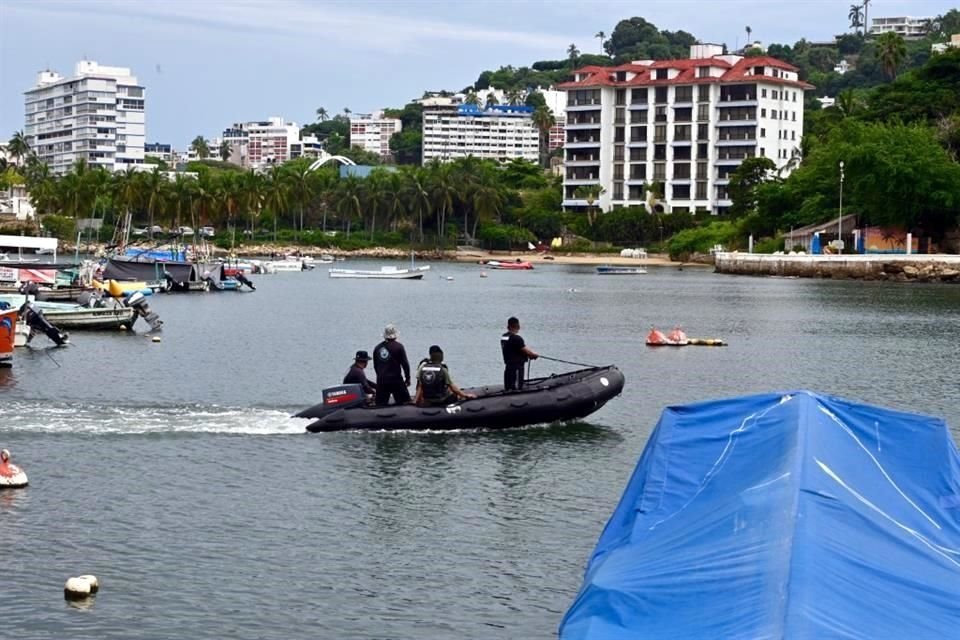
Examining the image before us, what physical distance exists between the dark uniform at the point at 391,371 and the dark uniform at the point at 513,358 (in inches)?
88.0

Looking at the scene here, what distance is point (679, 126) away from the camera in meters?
173

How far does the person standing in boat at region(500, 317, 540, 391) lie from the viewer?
100 feet

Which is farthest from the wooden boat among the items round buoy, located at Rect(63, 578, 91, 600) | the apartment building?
round buoy, located at Rect(63, 578, 91, 600)

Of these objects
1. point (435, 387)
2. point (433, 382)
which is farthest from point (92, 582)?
point (435, 387)

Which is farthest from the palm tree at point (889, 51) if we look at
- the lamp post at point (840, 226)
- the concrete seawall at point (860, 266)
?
the concrete seawall at point (860, 266)

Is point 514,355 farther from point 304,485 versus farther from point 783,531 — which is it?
point 783,531

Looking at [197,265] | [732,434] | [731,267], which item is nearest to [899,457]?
[732,434]

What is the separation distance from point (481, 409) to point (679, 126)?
483 ft

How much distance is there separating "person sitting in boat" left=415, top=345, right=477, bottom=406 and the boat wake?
112 inches

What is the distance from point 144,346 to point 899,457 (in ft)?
133

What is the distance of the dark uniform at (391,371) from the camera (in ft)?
95.0

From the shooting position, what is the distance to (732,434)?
1683cm

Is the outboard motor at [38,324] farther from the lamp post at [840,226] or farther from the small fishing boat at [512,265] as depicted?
the small fishing boat at [512,265]

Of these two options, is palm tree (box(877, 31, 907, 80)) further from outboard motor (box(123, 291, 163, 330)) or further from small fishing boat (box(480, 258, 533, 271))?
outboard motor (box(123, 291, 163, 330))
